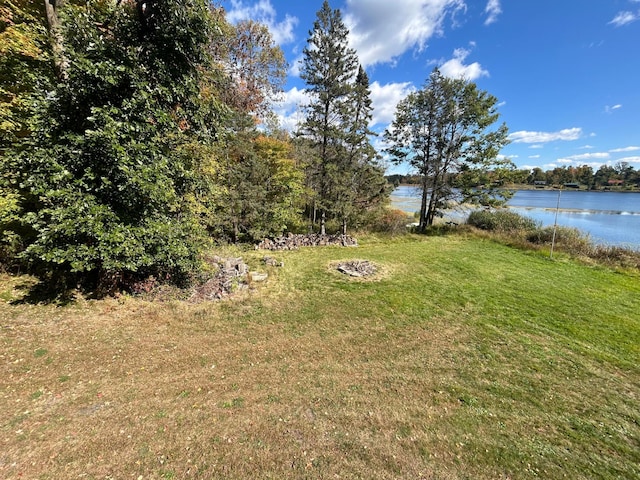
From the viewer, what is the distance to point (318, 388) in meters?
3.63

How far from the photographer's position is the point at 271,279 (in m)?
7.82

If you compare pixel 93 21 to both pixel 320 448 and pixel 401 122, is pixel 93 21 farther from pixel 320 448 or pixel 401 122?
pixel 401 122

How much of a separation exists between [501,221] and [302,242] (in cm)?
1325

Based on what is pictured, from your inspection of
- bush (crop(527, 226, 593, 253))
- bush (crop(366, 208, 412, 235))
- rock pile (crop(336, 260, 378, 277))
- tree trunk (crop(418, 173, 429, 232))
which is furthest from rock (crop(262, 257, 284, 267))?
bush (crop(527, 226, 593, 253))

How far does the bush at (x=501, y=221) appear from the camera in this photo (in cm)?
1538

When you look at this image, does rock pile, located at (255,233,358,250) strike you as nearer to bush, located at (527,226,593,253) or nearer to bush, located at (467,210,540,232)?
bush, located at (527,226,593,253)

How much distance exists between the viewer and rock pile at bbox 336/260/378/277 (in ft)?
27.9

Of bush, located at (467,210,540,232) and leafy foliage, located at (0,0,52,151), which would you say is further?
bush, located at (467,210,540,232)

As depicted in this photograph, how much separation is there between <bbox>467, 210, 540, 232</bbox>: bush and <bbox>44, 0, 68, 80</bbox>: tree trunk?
777 inches

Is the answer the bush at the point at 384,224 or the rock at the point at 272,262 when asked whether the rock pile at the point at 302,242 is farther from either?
the bush at the point at 384,224

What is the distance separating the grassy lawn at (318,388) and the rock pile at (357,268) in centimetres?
174

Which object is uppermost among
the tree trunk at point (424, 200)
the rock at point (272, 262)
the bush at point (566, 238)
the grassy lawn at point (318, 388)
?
the tree trunk at point (424, 200)

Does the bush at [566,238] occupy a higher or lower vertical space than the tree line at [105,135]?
lower

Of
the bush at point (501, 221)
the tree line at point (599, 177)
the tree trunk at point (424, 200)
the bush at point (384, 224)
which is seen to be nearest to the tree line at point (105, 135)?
the bush at point (384, 224)
